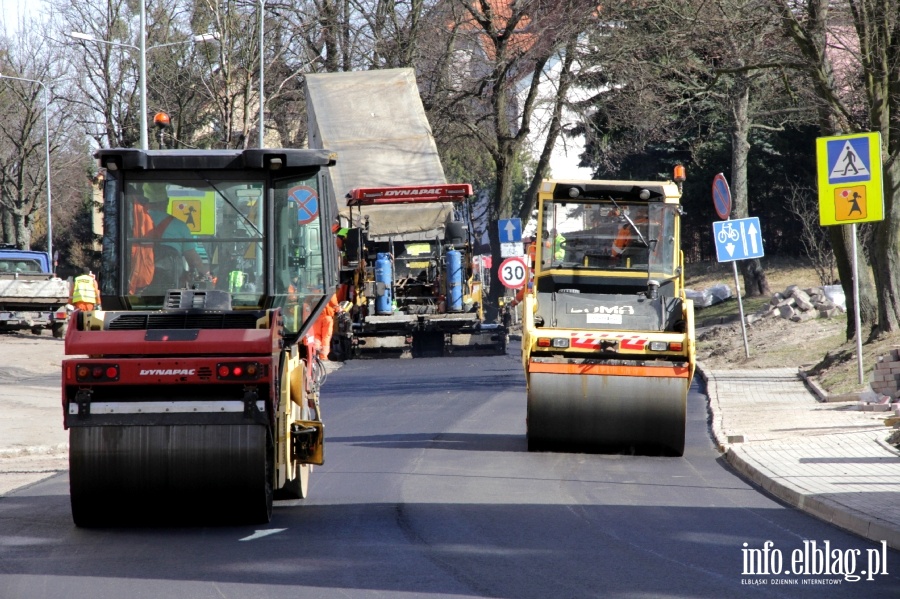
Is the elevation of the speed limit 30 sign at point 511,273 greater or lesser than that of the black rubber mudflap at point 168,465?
greater

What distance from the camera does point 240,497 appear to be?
25.4 ft

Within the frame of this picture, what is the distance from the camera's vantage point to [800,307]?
1031 inches

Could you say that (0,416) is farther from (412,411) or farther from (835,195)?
(835,195)

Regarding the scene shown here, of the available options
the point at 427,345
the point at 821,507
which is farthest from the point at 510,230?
the point at 821,507

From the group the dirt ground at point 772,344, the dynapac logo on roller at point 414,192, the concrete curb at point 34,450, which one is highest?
the dynapac logo on roller at point 414,192

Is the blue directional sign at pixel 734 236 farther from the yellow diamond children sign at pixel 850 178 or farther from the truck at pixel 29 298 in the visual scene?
the truck at pixel 29 298

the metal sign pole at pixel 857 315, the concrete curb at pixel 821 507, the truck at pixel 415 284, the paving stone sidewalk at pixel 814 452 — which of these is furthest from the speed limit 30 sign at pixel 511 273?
the concrete curb at pixel 821 507

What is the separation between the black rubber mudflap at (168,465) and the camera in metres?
7.55

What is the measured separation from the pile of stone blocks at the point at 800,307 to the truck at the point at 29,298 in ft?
57.6

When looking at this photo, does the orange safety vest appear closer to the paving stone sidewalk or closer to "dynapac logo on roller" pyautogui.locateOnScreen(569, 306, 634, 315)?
the paving stone sidewalk

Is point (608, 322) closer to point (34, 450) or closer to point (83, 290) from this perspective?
point (34, 450)

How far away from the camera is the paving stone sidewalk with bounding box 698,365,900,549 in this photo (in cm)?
859

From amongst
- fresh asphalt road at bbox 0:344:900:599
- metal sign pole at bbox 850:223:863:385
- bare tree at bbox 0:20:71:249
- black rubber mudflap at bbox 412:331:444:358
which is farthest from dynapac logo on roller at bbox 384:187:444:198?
bare tree at bbox 0:20:71:249

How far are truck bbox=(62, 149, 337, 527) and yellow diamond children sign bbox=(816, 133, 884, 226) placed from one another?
30.1 ft
